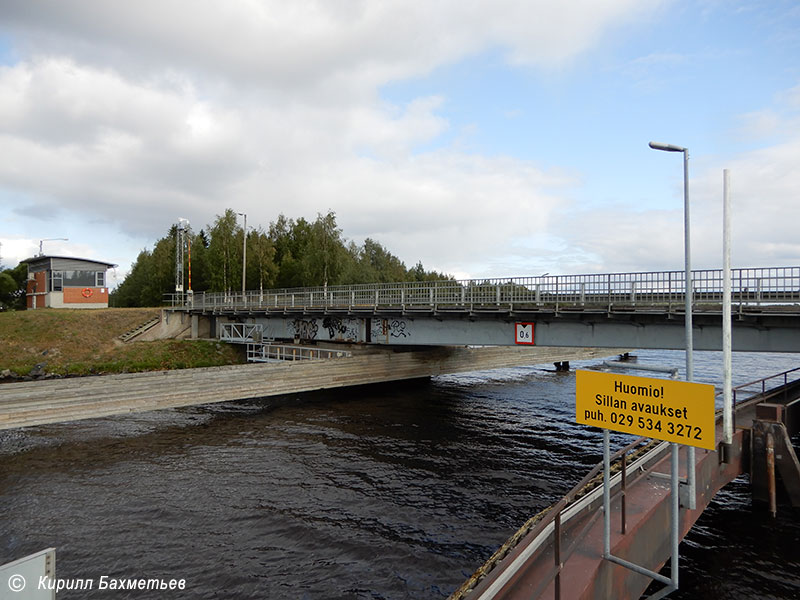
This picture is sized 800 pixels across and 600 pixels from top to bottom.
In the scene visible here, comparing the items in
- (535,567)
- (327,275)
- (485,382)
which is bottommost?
(485,382)

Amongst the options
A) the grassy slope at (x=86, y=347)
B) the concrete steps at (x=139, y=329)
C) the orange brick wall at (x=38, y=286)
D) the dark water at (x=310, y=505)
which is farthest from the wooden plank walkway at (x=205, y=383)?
the orange brick wall at (x=38, y=286)

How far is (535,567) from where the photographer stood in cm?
768

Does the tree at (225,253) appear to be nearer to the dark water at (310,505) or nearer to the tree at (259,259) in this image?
the tree at (259,259)

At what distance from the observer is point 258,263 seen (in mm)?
65188

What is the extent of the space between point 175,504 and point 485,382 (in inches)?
1169

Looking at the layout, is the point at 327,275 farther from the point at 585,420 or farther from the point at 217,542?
the point at 585,420

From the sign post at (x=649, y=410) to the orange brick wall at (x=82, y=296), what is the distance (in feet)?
199

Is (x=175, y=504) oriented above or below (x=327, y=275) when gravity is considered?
below

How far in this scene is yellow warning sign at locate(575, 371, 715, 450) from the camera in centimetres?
673

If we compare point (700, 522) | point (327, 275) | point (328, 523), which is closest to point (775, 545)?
point (700, 522)

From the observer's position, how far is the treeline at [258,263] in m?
64.2

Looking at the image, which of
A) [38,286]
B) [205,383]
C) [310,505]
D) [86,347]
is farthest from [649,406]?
[38,286]

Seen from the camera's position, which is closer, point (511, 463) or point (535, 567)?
point (535, 567)

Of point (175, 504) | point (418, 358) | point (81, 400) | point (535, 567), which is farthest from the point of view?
point (418, 358)
